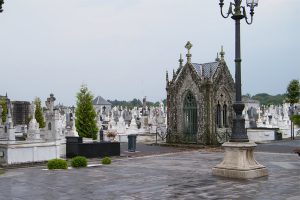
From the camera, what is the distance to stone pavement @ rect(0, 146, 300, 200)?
10.9 metres

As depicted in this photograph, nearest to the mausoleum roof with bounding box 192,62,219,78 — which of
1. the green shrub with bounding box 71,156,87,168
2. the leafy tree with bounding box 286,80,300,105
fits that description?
the leafy tree with bounding box 286,80,300,105

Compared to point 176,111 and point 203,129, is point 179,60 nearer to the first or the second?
point 176,111

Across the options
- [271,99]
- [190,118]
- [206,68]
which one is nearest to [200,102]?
[190,118]

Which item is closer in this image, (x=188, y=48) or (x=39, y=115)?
(x=188, y=48)

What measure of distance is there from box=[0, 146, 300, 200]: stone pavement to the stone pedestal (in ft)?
1.34

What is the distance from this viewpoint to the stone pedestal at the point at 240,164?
1382 centimetres

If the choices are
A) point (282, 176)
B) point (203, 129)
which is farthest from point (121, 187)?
point (203, 129)

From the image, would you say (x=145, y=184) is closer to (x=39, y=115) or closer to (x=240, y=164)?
(x=240, y=164)

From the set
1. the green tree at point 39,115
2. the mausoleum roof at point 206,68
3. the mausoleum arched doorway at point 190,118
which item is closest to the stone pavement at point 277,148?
the mausoleum arched doorway at point 190,118

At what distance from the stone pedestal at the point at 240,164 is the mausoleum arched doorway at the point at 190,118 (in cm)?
1677

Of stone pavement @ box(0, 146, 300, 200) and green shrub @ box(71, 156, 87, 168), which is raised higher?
green shrub @ box(71, 156, 87, 168)

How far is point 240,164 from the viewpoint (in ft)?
45.9

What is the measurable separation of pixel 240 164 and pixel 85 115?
21.4 meters

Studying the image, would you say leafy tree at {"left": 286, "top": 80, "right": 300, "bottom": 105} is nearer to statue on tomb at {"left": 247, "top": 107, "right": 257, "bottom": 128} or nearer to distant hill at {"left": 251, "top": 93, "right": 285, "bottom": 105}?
statue on tomb at {"left": 247, "top": 107, "right": 257, "bottom": 128}
